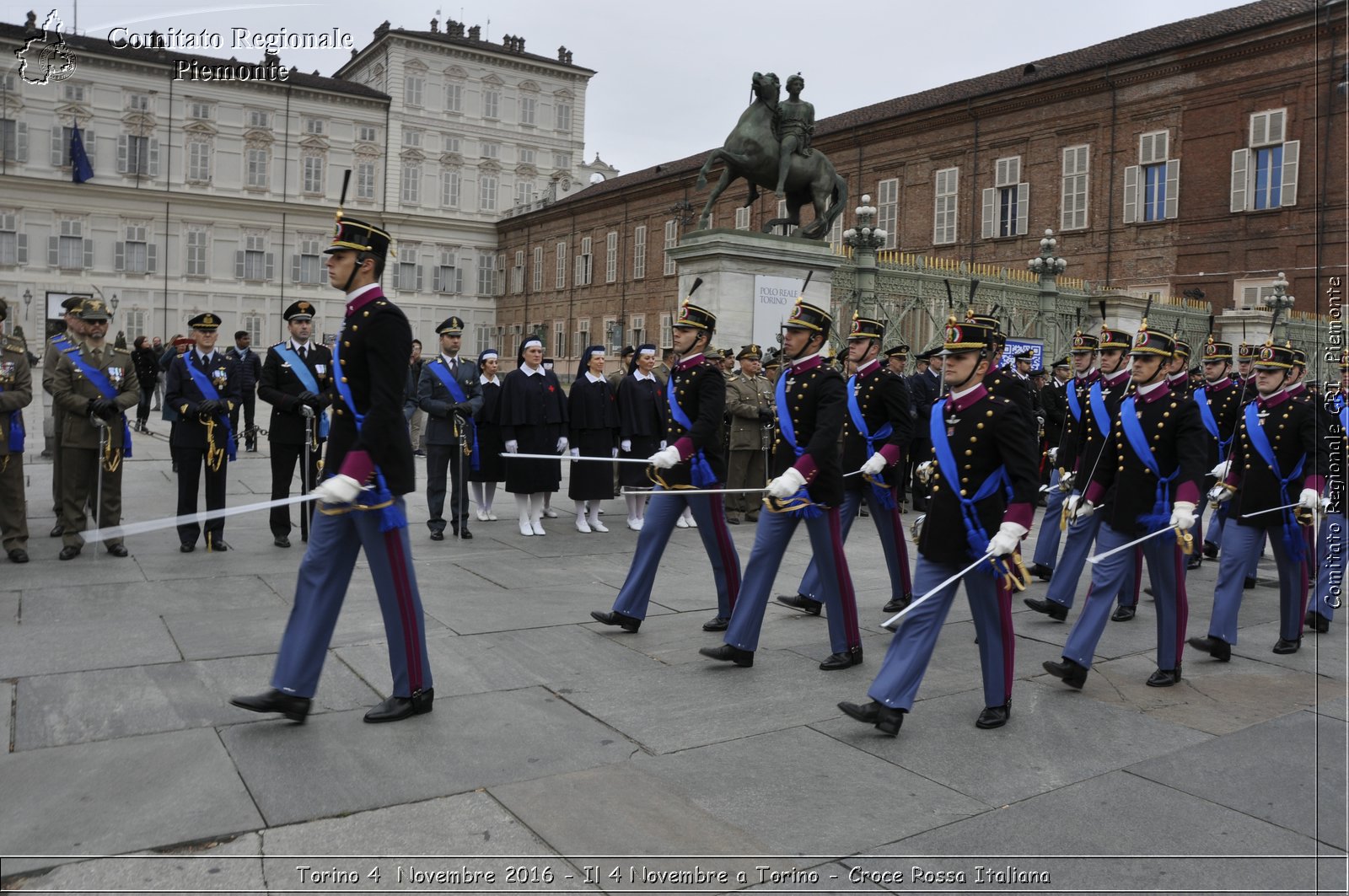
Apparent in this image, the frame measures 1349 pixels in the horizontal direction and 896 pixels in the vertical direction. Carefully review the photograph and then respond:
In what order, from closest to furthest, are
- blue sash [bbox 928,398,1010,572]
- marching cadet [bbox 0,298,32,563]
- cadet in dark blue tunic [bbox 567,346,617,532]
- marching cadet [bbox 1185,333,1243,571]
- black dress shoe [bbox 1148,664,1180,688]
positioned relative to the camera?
blue sash [bbox 928,398,1010,572], black dress shoe [bbox 1148,664,1180,688], marching cadet [bbox 0,298,32,563], marching cadet [bbox 1185,333,1243,571], cadet in dark blue tunic [bbox 567,346,617,532]

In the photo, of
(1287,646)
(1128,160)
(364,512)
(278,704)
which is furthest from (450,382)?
(1128,160)

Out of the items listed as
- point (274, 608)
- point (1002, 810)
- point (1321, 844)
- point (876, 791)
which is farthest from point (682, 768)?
point (274, 608)

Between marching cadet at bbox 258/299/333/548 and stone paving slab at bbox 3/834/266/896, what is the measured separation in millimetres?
5955

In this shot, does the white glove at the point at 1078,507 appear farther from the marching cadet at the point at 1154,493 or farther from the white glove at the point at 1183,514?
the white glove at the point at 1183,514

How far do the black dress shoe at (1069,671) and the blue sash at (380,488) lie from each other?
357cm

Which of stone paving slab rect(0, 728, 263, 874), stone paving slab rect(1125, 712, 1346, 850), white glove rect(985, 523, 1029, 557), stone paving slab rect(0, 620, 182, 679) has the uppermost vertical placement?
white glove rect(985, 523, 1029, 557)

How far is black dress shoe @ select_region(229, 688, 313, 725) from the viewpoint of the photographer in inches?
191

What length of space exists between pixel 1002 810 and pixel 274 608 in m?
4.94

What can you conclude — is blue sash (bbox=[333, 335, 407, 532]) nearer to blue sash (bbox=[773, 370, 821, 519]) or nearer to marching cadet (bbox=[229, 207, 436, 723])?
marching cadet (bbox=[229, 207, 436, 723])

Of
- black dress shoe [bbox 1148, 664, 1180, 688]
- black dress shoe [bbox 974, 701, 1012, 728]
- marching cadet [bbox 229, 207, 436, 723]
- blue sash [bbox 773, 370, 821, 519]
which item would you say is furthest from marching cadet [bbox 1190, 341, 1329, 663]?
marching cadet [bbox 229, 207, 436, 723]

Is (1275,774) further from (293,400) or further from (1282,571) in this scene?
(293,400)

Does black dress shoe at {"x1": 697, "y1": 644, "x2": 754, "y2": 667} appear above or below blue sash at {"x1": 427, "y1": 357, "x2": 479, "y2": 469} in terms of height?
below

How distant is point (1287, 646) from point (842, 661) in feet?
10.5

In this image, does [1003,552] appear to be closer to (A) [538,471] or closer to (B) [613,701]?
(B) [613,701]
